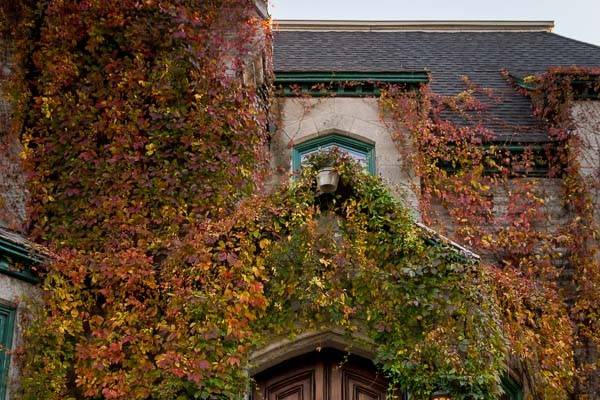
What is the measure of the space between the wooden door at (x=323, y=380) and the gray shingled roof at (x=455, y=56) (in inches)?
162

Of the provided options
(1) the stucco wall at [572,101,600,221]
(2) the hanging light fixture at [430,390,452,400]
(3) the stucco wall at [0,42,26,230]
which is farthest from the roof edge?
(2) the hanging light fixture at [430,390,452,400]

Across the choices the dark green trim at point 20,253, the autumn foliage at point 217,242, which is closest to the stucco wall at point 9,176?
the autumn foliage at point 217,242

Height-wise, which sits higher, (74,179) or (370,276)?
(74,179)

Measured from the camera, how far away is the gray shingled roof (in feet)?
44.3

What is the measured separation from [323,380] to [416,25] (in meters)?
8.60

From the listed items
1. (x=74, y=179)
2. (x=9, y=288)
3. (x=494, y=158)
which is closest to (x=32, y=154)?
(x=74, y=179)

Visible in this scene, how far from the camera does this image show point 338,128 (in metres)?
12.6

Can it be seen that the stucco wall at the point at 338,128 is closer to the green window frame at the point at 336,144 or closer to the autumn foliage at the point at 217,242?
the green window frame at the point at 336,144

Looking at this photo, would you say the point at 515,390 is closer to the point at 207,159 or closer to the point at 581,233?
the point at 581,233

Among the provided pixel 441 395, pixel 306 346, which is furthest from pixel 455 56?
pixel 441 395

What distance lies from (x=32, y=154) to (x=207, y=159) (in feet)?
6.42

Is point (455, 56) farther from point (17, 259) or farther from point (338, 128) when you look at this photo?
point (17, 259)

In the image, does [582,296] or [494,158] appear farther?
[494,158]

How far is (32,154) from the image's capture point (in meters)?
10.5
